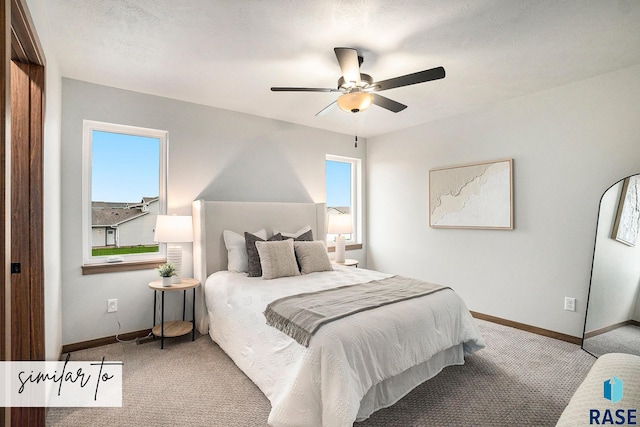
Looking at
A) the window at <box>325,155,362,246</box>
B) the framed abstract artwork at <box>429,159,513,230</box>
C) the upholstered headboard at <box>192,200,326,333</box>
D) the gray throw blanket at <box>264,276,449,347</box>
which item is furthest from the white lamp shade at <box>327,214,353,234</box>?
the gray throw blanket at <box>264,276,449,347</box>

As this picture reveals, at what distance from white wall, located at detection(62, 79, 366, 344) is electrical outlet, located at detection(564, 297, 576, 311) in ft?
10.3

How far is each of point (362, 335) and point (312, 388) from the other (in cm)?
41

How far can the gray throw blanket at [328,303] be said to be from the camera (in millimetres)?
1984

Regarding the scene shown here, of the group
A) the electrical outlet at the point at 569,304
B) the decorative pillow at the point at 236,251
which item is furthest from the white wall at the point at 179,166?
the electrical outlet at the point at 569,304

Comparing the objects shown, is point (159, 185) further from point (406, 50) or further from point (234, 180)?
point (406, 50)

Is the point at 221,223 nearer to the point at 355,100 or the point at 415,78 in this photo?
the point at 355,100

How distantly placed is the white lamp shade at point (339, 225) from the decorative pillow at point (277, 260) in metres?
1.23

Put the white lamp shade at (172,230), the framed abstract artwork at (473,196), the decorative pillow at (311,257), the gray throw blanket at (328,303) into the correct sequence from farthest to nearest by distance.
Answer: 1. the framed abstract artwork at (473,196)
2. the decorative pillow at (311,257)
3. the white lamp shade at (172,230)
4. the gray throw blanket at (328,303)

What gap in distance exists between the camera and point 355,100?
8.04 feet

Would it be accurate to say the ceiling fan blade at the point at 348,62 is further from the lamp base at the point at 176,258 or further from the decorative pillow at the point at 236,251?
the lamp base at the point at 176,258

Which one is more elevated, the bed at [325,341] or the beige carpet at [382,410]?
the bed at [325,341]

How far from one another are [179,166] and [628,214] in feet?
14.3

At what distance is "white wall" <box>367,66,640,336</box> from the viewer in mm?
2975

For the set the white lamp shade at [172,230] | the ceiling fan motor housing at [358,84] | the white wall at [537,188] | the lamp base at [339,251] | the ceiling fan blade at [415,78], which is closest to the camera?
the ceiling fan blade at [415,78]
